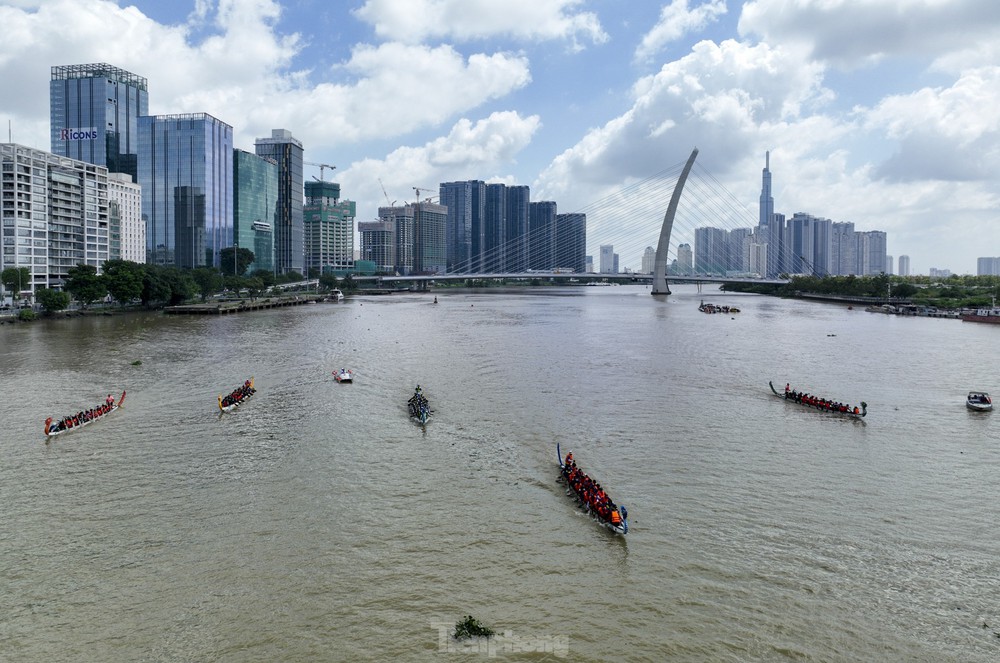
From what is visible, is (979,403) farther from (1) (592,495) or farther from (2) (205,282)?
(2) (205,282)

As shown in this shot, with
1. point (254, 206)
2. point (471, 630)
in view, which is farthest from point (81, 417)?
point (254, 206)

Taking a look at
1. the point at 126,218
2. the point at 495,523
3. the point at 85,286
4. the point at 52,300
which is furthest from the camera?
the point at 126,218

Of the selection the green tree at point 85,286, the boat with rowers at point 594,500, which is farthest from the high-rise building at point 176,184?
the boat with rowers at point 594,500

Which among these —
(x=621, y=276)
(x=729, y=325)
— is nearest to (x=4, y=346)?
(x=729, y=325)

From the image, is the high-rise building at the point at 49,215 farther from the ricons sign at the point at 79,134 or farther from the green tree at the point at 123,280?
the ricons sign at the point at 79,134

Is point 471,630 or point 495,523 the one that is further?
point 495,523

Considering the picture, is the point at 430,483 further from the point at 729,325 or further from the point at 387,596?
the point at 729,325

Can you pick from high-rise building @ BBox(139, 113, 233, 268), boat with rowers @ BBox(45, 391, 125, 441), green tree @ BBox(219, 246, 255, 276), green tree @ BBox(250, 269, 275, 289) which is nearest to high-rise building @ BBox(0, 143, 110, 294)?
green tree @ BBox(250, 269, 275, 289)
